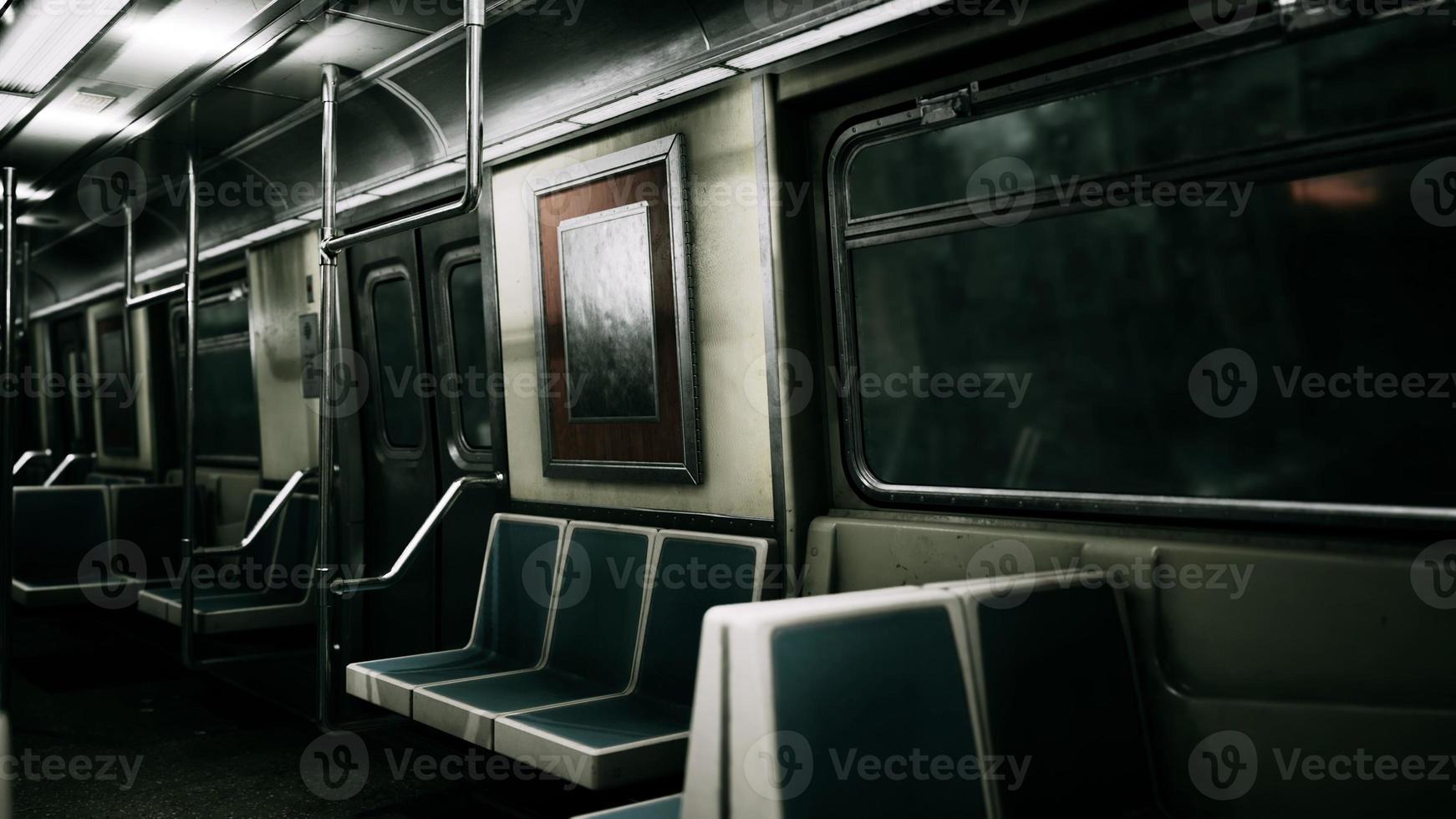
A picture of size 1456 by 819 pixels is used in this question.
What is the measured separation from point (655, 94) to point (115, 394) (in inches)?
281

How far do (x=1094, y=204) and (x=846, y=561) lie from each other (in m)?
1.18

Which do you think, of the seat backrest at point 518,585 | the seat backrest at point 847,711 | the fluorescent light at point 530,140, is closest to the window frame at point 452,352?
the fluorescent light at point 530,140

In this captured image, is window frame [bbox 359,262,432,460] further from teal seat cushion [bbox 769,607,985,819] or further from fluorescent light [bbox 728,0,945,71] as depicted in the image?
teal seat cushion [bbox 769,607,985,819]

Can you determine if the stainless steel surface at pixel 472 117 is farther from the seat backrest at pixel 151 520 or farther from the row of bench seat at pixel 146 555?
the seat backrest at pixel 151 520

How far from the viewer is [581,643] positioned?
3.54 meters

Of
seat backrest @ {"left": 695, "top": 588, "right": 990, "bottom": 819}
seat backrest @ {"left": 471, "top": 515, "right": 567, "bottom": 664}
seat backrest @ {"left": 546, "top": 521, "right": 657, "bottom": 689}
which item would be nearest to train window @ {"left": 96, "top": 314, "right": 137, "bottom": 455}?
seat backrest @ {"left": 471, "top": 515, "right": 567, "bottom": 664}

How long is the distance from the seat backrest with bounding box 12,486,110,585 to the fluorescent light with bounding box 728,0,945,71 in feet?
19.0

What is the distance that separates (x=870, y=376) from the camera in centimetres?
314

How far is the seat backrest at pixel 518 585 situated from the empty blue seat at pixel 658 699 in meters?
0.59

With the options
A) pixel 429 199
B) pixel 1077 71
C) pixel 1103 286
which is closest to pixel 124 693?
pixel 429 199

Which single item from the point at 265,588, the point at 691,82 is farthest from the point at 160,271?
the point at 691,82

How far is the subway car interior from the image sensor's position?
2.02m

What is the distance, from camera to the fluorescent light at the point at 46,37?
11.2ft

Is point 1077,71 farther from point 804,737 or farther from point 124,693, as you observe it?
point 124,693
